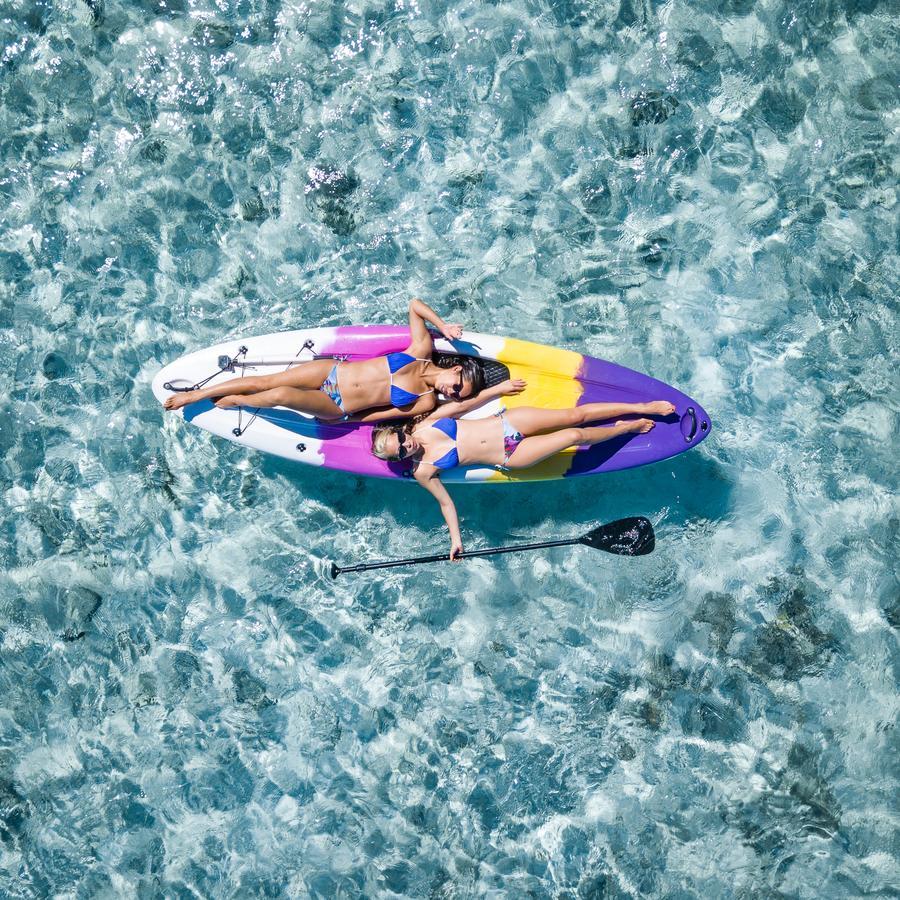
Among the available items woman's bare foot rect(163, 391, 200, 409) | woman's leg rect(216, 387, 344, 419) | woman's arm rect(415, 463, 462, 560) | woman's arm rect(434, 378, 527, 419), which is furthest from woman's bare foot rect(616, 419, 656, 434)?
woman's bare foot rect(163, 391, 200, 409)

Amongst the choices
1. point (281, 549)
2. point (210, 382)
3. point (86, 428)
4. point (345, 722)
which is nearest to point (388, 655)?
point (345, 722)

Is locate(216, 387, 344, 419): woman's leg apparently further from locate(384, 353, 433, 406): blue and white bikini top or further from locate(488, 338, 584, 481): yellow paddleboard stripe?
locate(488, 338, 584, 481): yellow paddleboard stripe

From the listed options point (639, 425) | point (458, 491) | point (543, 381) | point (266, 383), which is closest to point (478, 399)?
point (543, 381)

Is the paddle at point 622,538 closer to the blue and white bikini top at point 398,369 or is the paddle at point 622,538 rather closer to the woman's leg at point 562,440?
→ the woman's leg at point 562,440

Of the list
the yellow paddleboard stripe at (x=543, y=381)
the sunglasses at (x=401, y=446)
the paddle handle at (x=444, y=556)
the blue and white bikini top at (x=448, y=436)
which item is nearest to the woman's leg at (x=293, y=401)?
the sunglasses at (x=401, y=446)

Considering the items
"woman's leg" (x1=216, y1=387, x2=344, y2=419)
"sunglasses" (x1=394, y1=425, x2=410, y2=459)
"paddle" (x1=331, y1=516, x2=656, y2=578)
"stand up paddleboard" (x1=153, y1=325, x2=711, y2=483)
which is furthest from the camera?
"paddle" (x1=331, y1=516, x2=656, y2=578)

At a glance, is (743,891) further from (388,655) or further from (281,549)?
(281,549)
